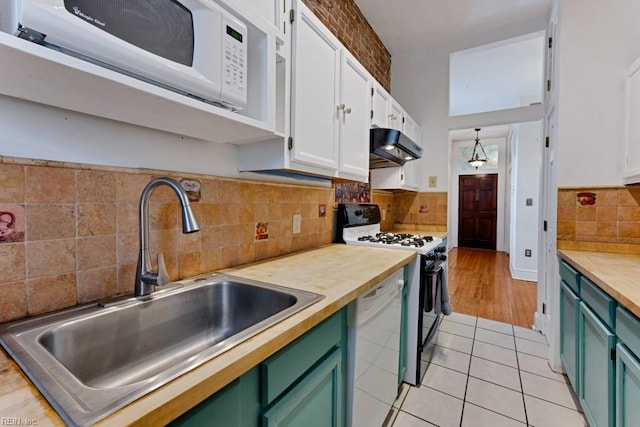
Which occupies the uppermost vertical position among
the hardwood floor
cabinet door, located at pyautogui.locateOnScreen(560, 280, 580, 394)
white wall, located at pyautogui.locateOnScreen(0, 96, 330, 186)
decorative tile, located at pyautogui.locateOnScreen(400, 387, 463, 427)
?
white wall, located at pyautogui.locateOnScreen(0, 96, 330, 186)

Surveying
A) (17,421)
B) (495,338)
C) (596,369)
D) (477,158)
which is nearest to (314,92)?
(17,421)

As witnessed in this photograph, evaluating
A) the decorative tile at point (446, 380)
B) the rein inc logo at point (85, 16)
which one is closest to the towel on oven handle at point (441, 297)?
the decorative tile at point (446, 380)

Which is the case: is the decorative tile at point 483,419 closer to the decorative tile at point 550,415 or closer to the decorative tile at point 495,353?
the decorative tile at point 550,415

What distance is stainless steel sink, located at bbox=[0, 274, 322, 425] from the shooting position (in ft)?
1.54

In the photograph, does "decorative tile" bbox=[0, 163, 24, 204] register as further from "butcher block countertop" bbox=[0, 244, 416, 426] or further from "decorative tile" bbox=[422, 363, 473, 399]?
"decorative tile" bbox=[422, 363, 473, 399]

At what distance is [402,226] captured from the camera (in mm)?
3439

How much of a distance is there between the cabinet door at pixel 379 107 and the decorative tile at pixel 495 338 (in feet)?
6.60

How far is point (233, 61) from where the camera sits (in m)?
0.89

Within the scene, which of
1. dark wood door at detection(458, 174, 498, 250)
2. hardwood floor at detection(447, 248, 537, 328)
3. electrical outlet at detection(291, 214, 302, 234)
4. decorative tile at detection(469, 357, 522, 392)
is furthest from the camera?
dark wood door at detection(458, 174, 498, 250)

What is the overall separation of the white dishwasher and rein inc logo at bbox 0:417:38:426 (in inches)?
33.6

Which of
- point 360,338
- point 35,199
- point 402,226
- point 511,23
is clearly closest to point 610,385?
point 360,338

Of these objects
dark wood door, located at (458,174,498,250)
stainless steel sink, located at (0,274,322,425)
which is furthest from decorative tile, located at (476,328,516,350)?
dark wood door, located at (458,174,498,250)

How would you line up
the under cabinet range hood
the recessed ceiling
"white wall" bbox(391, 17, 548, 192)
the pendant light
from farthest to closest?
the pendant light
"white wall" bbox(391, 17, 548, 192)
the recessed ceiling
the under cabinet range hood

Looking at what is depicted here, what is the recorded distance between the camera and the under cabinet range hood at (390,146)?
1974 millimetres
